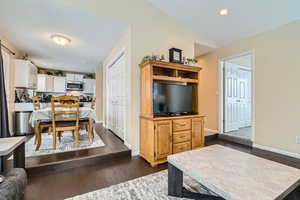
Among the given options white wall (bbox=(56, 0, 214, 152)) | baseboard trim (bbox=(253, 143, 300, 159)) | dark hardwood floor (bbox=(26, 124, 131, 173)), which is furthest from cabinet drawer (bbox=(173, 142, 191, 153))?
baseboard trim (bbox=(253, 143, 300, 159))

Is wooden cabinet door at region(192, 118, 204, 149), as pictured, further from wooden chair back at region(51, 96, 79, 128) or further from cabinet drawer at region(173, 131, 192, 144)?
wooden chair back at region(51, 96, 79, 128)

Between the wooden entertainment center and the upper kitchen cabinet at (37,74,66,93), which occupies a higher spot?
the upper kitchen cabinet at (37,74,66,93)

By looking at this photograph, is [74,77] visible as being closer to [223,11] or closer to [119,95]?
[119,95]

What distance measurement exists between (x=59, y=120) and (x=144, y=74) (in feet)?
6.22

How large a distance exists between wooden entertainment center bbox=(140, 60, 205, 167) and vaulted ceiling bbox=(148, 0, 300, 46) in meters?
1.32

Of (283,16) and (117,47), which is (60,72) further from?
(283,16)

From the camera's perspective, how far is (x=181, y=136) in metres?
2.63

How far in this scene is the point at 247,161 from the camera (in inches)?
56.4

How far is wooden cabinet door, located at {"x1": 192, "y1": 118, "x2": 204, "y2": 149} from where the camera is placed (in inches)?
110

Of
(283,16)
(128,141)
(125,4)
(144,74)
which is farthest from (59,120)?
(283,16)

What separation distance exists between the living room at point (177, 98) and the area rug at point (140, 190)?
12 millimetres

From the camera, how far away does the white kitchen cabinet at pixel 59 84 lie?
638 cm

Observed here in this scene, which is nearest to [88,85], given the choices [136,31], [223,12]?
[136,31]

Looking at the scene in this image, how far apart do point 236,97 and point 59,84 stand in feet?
24.1
